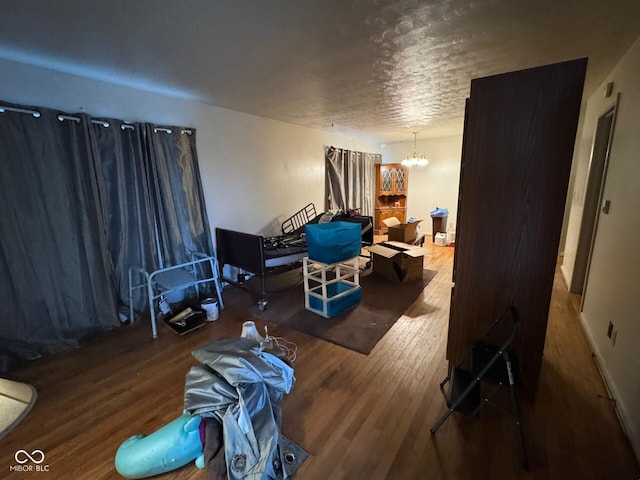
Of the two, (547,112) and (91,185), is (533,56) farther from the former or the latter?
(91,185)

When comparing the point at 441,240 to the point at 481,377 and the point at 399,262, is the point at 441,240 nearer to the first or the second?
the point at 399,262

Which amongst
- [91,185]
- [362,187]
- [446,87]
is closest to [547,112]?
[446,87]

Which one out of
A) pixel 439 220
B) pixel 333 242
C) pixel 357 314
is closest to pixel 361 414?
pixel 357 314

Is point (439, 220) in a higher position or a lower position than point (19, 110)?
lower

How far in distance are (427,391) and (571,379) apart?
41.2 inches

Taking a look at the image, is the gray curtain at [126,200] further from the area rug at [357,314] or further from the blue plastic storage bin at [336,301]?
the blue plastic storage bin at [336,301]

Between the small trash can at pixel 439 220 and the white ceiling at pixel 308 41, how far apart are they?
3225 mm

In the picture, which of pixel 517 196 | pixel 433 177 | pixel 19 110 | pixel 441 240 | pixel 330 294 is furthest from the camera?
pixel 433 177

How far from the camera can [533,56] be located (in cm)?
216

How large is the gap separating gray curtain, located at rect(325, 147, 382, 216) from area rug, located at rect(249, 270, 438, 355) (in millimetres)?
2392

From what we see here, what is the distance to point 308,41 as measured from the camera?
184 centimetres

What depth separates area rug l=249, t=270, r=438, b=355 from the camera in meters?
2.54

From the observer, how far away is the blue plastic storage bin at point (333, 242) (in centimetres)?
264

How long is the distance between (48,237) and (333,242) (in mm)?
2437
